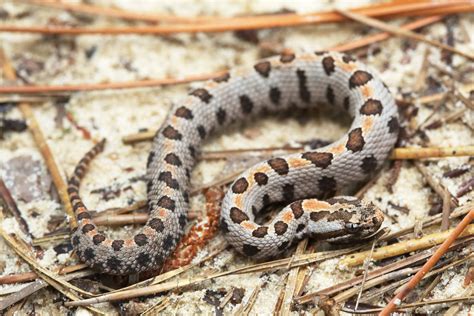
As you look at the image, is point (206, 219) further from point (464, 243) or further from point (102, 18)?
point (102, 18)

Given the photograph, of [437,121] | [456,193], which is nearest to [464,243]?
[456,193]

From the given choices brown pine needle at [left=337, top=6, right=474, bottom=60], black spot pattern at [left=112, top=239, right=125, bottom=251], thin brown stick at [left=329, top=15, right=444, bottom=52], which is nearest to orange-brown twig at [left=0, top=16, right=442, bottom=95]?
thin brown stick at [left=329, top=15, right=444, bottom=52]

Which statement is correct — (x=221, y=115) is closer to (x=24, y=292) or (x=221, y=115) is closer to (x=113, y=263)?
(x=113, y=263)

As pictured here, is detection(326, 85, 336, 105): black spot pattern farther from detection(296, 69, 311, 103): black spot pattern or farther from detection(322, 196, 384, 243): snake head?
detection(322, 196, 384, 243): snake head

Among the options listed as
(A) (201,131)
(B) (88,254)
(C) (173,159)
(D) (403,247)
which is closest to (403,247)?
(D) (403,247)

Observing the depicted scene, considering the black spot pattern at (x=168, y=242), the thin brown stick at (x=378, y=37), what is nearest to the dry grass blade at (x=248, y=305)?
the black spot pattern at (x=168, y=242)

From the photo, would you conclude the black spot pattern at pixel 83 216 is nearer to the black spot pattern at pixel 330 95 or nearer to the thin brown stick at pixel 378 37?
the black spot pattern at pixel 330 95
